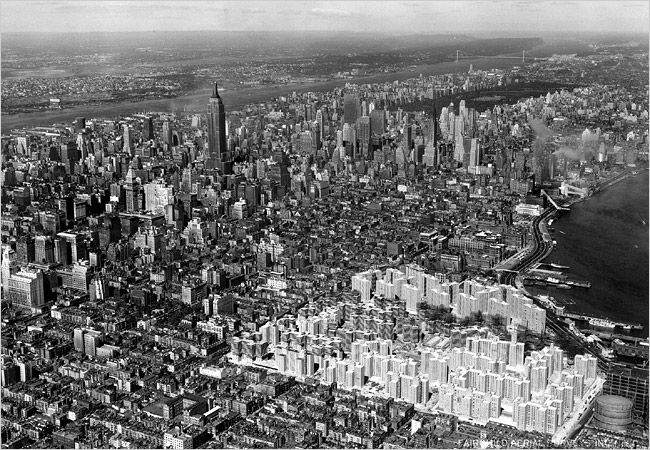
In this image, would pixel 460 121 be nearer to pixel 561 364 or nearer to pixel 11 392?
pixel 561 364

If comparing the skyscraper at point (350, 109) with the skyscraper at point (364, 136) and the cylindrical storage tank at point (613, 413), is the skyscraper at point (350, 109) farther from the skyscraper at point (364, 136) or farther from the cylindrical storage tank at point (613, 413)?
the cylindrical storage tank at point (613, 413)

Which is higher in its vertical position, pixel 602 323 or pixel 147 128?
pixel 147 128

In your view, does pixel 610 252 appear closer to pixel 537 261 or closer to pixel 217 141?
pixel 537 261

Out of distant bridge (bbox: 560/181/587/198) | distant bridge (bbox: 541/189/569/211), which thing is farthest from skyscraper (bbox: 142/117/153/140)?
distant bridge (bbox: 560/181/587/198)

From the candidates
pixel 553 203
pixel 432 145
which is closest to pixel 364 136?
pixel 432 145

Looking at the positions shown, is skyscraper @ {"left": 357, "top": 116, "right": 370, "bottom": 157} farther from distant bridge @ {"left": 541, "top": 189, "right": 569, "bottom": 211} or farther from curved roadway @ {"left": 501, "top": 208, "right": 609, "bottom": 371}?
curved roadway @ {"left": 501, "top": 208, "right": 609, "bottom": 371}
